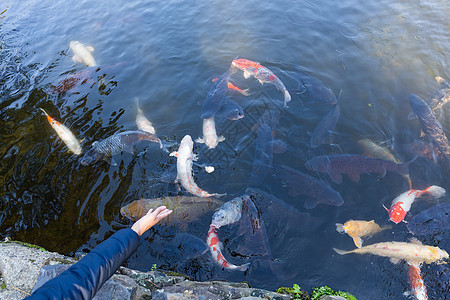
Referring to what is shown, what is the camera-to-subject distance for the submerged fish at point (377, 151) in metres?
6.55

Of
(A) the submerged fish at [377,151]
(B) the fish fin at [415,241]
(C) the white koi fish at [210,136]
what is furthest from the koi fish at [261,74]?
(B) the fish fin at [415,241]

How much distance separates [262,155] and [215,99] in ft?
7.54

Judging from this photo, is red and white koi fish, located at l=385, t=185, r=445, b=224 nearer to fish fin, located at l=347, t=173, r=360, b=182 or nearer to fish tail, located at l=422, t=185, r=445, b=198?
fish tail, located at l=422, t=185, r=445, b=198

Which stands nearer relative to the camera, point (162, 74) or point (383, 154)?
point (383, 154)

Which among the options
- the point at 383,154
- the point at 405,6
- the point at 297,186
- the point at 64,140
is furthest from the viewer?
the point at 405,6

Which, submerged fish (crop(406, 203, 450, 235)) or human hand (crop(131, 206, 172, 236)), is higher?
human hand (crop(131, 206, 172, 236))

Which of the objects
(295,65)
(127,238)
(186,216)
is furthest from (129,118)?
(295,65)

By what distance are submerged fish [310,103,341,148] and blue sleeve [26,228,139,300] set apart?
5.06 meters

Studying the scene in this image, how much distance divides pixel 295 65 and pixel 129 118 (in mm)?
5951

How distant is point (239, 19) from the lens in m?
12.3

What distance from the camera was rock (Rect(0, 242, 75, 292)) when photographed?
152 inches

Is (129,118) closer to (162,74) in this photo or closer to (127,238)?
(162,74)

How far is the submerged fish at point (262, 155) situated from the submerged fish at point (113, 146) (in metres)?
2.71

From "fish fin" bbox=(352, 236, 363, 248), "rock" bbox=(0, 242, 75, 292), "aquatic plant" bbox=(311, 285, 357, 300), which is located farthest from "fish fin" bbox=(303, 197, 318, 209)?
"rock" bbox=(0, 242, 75, 292)
